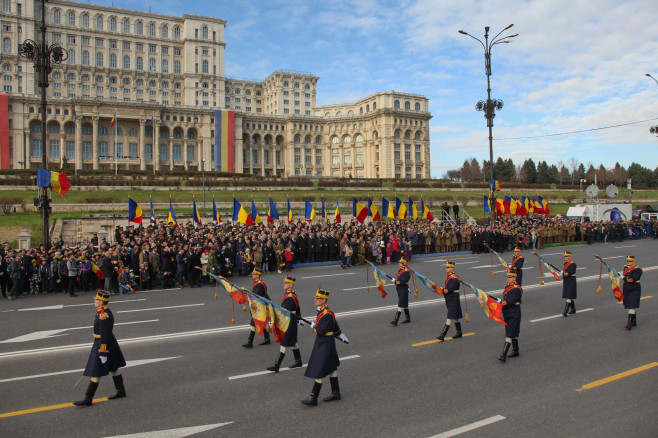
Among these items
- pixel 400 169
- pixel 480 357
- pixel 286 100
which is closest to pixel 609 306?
pixel 480 357

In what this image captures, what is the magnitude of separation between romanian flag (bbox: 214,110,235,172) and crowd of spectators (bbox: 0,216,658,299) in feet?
237

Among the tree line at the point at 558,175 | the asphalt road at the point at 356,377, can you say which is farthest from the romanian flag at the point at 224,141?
the asphalt road at the point at 356,377

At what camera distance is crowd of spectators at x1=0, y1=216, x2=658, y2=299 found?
1673cm

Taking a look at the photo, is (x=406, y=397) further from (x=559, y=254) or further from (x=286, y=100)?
(x=286, y=100)

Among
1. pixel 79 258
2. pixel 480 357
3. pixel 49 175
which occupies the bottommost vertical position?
pixel 480 357

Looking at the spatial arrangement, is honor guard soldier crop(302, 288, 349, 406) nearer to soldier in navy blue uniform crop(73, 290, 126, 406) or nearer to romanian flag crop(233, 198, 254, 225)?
soldier in navy blue uniform crop(73, 290, 126, 406)

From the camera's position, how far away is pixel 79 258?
54.7 feet

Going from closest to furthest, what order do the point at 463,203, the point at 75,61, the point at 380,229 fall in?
the point at 380,229 → the point at 463,203 → the point at 75,61

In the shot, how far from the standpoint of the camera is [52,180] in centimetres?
1819

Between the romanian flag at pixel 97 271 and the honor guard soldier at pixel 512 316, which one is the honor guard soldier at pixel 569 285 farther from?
the romanian flag at pixel 97 271

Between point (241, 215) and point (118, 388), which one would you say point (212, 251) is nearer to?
point (241, 215)

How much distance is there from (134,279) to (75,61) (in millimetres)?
93671

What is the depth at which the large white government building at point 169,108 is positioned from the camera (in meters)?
86.5

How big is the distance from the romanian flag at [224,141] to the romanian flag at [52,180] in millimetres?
77809
